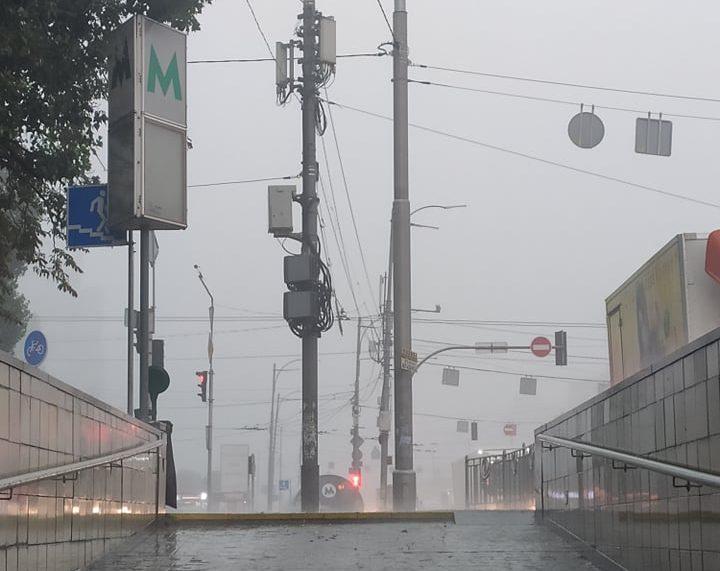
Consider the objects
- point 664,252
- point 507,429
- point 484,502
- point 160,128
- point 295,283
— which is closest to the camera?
point 664,252

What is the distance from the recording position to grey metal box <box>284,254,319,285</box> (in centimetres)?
2314

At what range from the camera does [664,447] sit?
7.86 metres

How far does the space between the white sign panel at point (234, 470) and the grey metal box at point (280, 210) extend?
4466 cm

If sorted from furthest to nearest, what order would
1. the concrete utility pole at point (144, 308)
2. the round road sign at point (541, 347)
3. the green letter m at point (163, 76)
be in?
the round road sign at point (541, 347)
the green letter m at point (163, 76)
the concrete utility pole at point (144, 308)

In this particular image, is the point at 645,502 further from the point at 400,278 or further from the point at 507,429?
the point at 507,429

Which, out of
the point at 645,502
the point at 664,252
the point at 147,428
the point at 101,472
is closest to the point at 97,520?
the point at 101,472

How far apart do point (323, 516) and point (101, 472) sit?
4351 mm

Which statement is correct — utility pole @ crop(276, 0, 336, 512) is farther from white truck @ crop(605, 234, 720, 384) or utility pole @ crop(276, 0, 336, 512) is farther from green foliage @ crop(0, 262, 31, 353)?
green foliage @ crop(0, 262, 31, 353)

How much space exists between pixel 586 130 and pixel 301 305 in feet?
24.8

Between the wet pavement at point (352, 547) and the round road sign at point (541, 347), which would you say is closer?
the wet pavement at point (352, 547)

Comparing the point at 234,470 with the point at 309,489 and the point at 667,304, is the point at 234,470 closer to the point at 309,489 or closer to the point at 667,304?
the point at 309,489

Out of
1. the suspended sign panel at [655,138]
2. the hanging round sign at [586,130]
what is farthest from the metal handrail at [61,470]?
the hanging round sign at [586,130]

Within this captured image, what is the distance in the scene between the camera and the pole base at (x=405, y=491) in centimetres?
2345

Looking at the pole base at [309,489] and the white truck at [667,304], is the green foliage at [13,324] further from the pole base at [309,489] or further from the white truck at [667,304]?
the white truck at [667,304]
